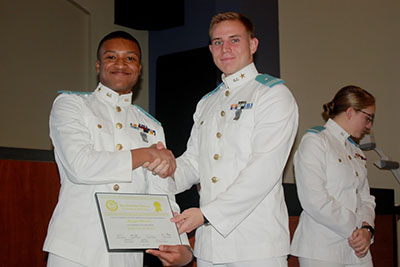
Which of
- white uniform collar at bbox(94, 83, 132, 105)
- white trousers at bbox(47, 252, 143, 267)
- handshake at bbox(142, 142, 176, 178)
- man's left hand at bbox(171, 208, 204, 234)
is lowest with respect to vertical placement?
white trousers at bbox(47, 252, 143, 267)

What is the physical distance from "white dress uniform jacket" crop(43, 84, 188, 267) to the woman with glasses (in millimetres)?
902

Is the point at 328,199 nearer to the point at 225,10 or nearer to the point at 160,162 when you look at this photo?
the point at 160,162

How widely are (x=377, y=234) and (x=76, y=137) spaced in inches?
108

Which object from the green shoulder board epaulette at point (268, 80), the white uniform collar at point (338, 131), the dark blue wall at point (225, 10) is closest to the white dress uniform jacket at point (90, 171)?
the green shoulder board epaulette at point (268, 80)

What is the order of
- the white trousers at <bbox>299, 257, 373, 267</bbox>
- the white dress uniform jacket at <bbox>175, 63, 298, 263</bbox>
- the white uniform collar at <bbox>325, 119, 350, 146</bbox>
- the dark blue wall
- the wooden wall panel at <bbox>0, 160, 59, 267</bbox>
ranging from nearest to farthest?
the white dress uniform jacket at <bbox>175, 63, 298, 263</bbox> → the wooden wall panel at <bbox>0, 160, 59, 267</bbox> → the white trousers at <bbox>299, 257, 373, 267</bbox> → the white uniform collar at <bbox>325, 119, 350, 146</bbox> → the dark blue wall

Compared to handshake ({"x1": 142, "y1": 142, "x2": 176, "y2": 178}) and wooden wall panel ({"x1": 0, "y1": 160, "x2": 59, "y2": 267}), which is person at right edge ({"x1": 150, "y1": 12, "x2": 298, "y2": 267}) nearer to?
handshake ({"x1": 142, "y1": 142, "x2": 176, "y2": 178})

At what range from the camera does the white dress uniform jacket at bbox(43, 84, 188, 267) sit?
6.07 ft

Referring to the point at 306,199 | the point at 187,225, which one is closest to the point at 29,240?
the point at 187,225

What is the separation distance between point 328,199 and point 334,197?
13 centimetres

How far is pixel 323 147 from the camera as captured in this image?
2.83 meters

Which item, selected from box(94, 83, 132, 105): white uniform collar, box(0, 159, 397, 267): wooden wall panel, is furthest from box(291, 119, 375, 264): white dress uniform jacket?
box(0, 159, 397, 267): wooden wall panel

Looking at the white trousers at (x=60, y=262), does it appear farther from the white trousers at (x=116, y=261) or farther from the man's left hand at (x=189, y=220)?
the man's left hand at (x=189, y=220)

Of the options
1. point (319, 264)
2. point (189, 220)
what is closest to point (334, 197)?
point (319, 264)

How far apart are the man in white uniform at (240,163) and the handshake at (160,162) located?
12 centimetres
